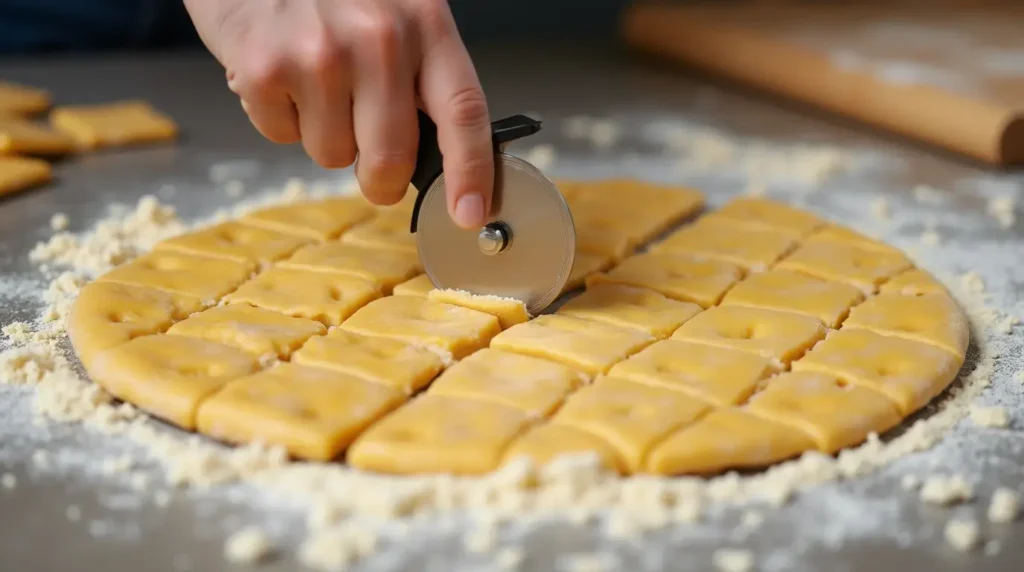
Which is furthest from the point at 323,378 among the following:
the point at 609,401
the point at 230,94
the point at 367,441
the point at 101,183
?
the point at 230,94

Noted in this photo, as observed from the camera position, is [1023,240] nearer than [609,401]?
No

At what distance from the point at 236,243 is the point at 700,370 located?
111 cm

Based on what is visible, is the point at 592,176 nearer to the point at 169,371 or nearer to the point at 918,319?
the point at 918,319

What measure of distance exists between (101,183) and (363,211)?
82 cm

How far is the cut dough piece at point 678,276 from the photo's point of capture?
213cm

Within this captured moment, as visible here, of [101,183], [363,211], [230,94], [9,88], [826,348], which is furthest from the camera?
[230,94]

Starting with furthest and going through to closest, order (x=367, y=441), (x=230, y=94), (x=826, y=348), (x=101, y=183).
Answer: (x=230, y=94) → (x=101, y=183) → (x=826, y=348) → (x=367, y=441)

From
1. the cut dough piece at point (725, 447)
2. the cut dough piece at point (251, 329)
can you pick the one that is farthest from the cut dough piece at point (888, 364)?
the cut dough piece at point (251, 329)

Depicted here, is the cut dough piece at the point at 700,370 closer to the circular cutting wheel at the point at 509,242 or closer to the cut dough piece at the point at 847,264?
the circular cutting wheel at the point at 509,242

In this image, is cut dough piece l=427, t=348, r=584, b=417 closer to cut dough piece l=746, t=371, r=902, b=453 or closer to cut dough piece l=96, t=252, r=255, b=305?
cut dough piece l=746, t=371, r=902, b=453

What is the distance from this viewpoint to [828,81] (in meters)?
3.42

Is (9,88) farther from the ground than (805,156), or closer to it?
farther from the ground

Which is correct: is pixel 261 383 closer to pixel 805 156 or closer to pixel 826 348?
pixel 826 348

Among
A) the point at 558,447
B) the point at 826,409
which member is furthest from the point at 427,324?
the point at 826,409
